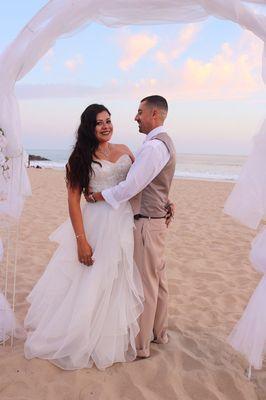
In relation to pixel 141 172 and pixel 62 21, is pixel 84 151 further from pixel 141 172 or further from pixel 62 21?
pixel 62 21

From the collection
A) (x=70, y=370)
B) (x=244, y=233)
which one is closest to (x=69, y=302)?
(x=70, y=370)

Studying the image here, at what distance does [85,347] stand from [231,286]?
2875mm

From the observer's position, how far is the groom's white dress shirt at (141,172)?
3.33 metres

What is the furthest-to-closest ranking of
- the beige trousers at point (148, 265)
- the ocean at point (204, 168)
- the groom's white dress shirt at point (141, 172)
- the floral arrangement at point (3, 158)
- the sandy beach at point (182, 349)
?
the ocean at point (204, 168) → the beige trousers at point (148, 265) → the floral arrangement at point (3, 158) → the groom's white dress shirt at point (141, 172) → the sandy beach at point (182, 349)

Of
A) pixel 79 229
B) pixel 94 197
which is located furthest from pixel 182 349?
pixel 94 197

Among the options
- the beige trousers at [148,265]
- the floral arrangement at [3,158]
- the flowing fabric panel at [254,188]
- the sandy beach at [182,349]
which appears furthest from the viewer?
the beige trousers at [148,265]

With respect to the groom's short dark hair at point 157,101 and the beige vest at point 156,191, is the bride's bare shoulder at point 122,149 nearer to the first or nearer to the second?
the beige vest at point 156,191

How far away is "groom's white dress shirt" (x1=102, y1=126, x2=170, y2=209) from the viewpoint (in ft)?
10.9

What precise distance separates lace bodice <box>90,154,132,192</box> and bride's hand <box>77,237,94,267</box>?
435 millimetres

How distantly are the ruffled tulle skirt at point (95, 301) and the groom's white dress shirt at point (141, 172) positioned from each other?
0.17 metres

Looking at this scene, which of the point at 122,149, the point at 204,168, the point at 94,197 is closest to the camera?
the point at 94,197

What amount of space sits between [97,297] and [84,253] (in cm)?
36

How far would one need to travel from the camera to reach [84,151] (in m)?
3.49

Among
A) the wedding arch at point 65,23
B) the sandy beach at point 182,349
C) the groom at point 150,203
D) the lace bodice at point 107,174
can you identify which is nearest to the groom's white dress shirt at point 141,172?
the groom at point 150,203
